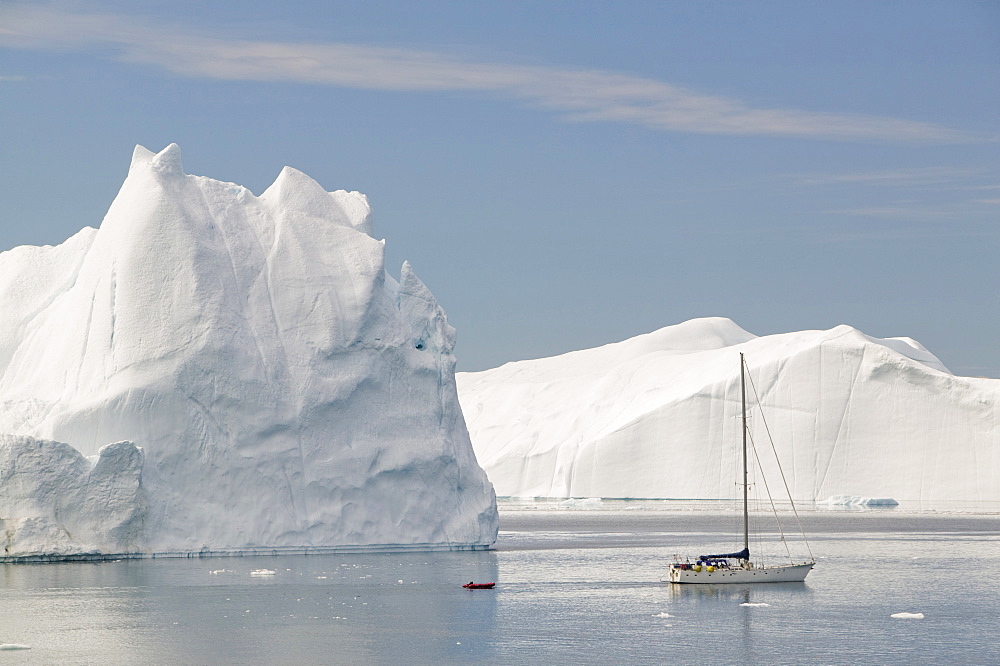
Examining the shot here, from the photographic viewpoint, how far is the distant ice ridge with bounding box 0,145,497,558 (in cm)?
3694

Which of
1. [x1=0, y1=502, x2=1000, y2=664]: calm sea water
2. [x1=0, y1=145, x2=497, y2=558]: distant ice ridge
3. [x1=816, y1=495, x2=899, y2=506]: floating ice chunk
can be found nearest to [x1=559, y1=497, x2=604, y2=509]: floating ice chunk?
[x1=816, y1=495, x2=899, y2=506]: floating ice chunk

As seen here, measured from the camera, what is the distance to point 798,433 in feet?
283

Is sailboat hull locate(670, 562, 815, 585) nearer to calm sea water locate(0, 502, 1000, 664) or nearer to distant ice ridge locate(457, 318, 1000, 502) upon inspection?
calm sea water locate(0, 502, 1000, 664)

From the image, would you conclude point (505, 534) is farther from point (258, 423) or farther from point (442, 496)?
point (258, 423)

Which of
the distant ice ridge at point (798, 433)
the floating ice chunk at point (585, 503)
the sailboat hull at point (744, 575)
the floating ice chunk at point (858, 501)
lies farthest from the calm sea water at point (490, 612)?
→ the floating ice chunk at point (585, 503)

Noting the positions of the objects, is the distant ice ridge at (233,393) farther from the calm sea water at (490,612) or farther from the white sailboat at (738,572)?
the white sailboat at (738,572)

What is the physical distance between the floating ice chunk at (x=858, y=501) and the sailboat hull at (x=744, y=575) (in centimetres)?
4849

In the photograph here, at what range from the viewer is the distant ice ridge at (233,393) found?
36.9m

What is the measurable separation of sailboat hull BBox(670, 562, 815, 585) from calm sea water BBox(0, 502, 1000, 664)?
321 mm

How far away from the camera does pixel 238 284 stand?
135ft

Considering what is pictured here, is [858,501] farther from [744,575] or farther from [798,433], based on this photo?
[744,575]

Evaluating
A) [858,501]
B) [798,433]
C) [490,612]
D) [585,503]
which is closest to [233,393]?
[490,612]

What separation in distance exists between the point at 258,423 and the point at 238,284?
4442mm

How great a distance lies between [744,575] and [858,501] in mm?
49397
